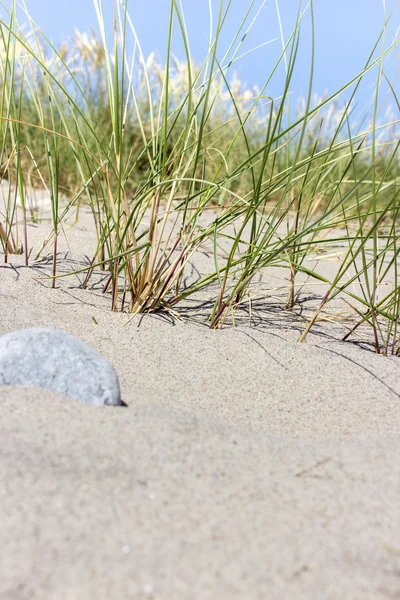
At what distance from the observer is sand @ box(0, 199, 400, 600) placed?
0.75 m

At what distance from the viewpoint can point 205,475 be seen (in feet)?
3.20

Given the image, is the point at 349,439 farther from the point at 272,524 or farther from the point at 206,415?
the point at 272,524

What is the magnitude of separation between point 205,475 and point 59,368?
1.26ft

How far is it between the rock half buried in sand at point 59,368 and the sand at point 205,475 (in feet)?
0.12

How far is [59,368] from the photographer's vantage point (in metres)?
1.20

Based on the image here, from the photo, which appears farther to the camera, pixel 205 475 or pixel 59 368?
pixel 59 368

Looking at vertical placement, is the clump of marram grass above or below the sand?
above

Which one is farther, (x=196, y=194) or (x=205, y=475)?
(x=196, y=194)

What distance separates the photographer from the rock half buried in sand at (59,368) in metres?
1.18

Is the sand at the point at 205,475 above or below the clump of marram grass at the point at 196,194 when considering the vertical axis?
below

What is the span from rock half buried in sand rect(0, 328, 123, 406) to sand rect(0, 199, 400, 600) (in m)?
0.04

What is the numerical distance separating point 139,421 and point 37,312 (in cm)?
70

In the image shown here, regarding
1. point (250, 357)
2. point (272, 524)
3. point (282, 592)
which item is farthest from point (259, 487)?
point (250, 357)

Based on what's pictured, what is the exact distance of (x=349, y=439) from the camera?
1.24 m
